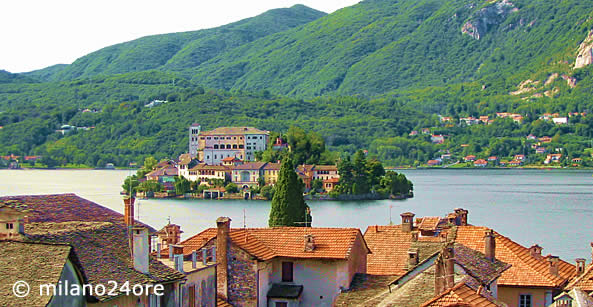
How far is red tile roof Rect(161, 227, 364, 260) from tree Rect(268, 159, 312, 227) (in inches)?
1076

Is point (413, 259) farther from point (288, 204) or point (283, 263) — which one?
point (288, 204)

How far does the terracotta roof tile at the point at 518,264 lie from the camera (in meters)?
20.3

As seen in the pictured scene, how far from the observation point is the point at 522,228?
241 feet

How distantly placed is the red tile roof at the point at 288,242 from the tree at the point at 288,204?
27336 millimetres

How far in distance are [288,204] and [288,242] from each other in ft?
104

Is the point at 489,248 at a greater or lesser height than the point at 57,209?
lesser

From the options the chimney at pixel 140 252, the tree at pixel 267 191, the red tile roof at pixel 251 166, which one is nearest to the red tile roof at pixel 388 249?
the chimney at pixel 140 252

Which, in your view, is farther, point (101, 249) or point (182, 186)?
point (182, 186)

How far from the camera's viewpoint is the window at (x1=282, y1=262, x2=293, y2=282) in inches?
808

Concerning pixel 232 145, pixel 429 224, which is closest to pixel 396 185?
pixel 232 145

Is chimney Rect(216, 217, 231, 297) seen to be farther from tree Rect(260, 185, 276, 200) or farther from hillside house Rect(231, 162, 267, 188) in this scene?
hillside house Rect(231, 162, 267, 188)

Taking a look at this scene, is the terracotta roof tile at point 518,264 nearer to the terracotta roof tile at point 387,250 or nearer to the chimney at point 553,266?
the chimney at point 553,266

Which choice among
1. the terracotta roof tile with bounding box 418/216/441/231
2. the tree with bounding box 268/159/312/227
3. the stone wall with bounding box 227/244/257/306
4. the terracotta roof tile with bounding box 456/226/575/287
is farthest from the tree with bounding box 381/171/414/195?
the stone wall with bounding box 227/244/257/306

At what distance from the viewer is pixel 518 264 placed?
21219 mm
